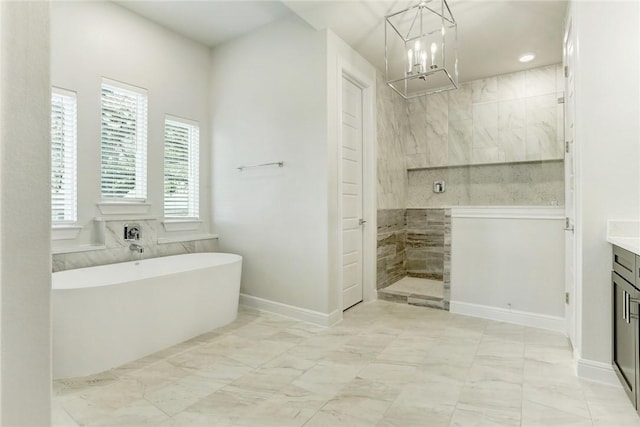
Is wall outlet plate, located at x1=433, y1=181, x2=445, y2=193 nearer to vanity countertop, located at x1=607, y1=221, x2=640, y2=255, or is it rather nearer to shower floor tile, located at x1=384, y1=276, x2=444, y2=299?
shower floor tile, located at x1=384, y1=276, x2=444, y2=299

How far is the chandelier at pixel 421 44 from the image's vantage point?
2367 millimetres

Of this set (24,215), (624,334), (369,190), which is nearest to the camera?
(24,215)

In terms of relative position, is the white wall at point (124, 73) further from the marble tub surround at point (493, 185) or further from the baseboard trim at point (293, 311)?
the marble tub surround at point (493, 185)

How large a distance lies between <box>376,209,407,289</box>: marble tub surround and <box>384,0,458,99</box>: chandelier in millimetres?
1577

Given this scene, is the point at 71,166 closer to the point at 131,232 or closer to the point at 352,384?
the point at 131,232

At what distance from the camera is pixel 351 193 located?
3.71m

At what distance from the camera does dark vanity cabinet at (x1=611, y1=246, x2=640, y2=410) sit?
1.71 m

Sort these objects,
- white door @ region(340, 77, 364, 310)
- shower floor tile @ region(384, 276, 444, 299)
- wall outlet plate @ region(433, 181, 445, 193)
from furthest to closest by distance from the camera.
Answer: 1. wall outlet plate @ region(433, 181, 445, 193)
2. shower floor tile @ region(384, 276, 444, 299)
3. white door @ region(340, 77, 364, 310)

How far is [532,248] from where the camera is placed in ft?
10.0

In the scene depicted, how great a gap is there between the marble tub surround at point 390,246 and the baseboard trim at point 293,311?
1073 mm

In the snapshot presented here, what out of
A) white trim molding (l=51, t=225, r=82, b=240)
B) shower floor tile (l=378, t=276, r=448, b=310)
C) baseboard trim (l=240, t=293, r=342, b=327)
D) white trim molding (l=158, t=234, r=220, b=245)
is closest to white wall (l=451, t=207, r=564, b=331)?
shower floor tile (l=378, t=276, r=448, b=310)

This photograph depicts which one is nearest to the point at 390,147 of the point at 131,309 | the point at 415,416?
the point at 415,416

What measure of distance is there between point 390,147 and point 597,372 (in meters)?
3.10

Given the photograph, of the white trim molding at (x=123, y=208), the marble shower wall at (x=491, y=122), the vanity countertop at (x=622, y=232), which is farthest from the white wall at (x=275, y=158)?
the marble shower wall at (x=491, y=122)
